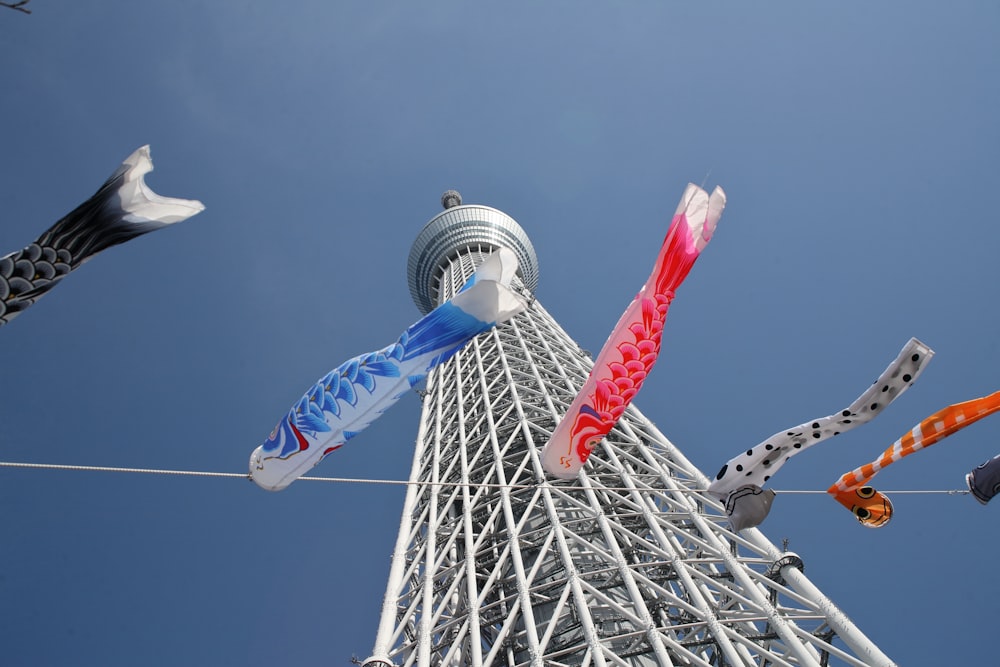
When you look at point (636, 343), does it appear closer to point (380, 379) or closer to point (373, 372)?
point (380, 379)

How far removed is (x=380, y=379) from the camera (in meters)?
10.7

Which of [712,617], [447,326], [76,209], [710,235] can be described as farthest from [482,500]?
[76,209]

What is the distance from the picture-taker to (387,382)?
1066 centimetres

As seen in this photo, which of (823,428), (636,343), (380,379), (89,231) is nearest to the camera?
(89,231)

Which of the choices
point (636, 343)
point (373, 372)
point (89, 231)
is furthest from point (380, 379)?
point (89, 231)

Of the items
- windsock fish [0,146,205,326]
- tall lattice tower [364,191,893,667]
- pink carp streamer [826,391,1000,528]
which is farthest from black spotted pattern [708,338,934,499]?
windsock fish [0,146,205,326]

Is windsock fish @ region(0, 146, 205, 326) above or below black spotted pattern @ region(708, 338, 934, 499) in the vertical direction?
above

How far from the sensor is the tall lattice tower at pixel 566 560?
1213 centimetres

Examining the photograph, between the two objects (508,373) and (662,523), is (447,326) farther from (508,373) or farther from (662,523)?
(508,373)

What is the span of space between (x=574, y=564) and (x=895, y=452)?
27.9 feet

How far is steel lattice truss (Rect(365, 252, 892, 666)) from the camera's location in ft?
39.7

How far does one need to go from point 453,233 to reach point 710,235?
41.1 m

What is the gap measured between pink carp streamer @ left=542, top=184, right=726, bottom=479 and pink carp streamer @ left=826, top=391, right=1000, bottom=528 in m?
3.51

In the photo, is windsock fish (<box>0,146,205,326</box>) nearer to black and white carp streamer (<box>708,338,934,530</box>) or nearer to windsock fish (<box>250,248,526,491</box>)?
windsock fish (<box>250,248,526,491</box>)
